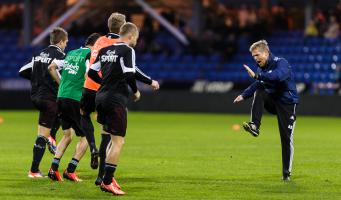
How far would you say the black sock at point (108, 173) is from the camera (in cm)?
1249

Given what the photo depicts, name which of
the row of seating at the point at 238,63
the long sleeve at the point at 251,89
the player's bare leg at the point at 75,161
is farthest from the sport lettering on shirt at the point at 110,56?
the row of seating at the point at 238,63

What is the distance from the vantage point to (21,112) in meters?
38.1

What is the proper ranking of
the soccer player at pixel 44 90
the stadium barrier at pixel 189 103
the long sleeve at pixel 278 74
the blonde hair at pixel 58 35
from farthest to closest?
the stadium barrier at pixel 189 103
the soccer player at pixel 44 90
the blonde hair at pixel 58 35
the long sleeve at pixel 278 74

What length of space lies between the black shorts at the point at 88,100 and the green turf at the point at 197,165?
1112mm

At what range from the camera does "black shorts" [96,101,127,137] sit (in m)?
12.5

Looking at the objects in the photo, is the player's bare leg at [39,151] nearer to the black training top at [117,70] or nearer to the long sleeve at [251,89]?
the black training top at [117,70]

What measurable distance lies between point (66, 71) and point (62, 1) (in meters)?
32.0

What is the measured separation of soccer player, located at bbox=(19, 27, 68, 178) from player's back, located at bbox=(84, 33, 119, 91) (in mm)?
1201

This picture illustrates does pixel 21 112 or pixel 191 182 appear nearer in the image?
pixel 191 182

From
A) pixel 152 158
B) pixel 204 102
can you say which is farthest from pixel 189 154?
pixel 204 102

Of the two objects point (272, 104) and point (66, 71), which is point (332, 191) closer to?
point (272, 104)

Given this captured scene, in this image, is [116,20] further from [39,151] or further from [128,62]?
[39,151]

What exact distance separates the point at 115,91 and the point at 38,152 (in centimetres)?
286

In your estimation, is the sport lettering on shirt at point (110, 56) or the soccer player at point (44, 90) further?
the soccer player at point (44, 90)
